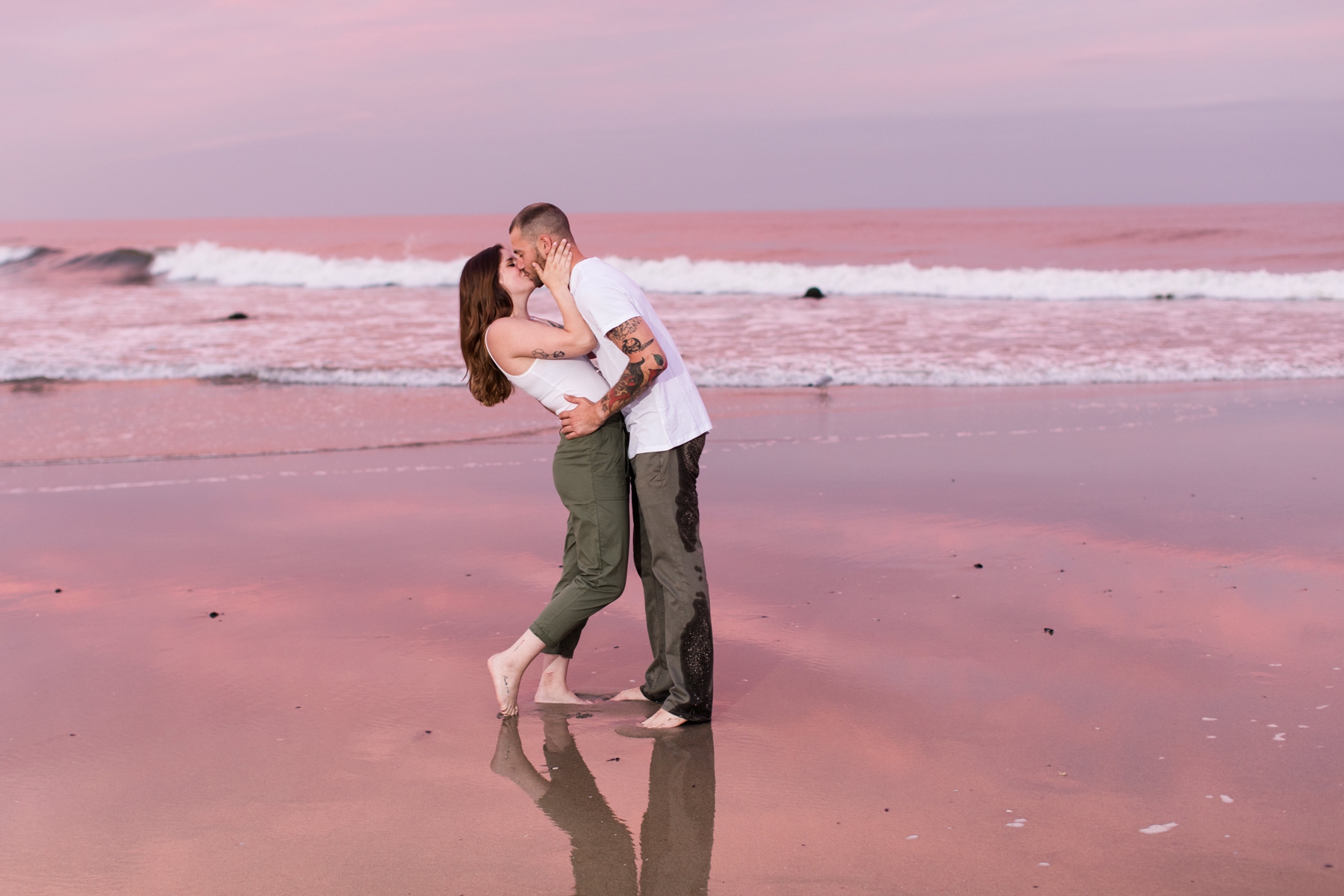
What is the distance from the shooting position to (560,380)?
3799mm

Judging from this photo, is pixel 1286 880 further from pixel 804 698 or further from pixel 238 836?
pixel 238 836

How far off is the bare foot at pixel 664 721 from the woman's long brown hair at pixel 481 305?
127 centimetres

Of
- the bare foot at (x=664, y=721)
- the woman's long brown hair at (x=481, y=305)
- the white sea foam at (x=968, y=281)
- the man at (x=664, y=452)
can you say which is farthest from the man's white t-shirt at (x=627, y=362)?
the white sea foam at (x=968, y=281)

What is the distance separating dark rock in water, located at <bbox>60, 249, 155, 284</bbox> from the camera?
134 feet

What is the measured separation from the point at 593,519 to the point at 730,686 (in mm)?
919

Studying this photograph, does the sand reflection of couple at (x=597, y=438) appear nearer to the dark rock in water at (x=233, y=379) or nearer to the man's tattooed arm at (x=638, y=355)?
the man's tattooed arm at (x=638, y=355)

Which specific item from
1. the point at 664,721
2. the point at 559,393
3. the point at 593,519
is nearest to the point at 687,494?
the point at 593,519

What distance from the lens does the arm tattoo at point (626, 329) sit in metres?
3.50

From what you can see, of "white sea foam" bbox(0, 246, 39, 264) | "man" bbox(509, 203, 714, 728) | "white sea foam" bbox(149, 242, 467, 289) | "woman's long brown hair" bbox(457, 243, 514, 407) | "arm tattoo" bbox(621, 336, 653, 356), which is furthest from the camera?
"white sea foam" bbox(0, 246, 39, 264)

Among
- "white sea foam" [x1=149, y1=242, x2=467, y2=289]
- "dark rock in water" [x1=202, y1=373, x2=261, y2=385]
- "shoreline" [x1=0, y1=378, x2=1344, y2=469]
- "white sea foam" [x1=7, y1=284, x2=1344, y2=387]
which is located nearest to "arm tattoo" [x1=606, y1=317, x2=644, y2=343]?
"shoreline" [x1=0, y1=378, x2=1344, y2=469]

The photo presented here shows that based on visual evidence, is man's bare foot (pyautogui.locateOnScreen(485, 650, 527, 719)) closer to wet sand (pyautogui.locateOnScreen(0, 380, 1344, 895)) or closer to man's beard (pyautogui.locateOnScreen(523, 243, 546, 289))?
wet sand (pyautogui.locateOnScreen(0, 380, 1344, 895))

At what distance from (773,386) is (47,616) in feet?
28.9

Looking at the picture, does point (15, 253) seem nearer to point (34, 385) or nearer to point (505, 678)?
point (34, 385)

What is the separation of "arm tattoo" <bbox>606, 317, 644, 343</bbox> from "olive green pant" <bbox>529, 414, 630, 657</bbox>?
0.35 m
